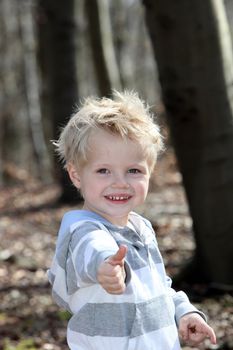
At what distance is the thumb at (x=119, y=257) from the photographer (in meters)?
2.51

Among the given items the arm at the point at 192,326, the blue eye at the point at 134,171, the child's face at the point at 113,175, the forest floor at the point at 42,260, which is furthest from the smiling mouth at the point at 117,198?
the forest floor at the point at 42,260

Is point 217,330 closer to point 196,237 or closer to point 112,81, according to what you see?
point 196,237

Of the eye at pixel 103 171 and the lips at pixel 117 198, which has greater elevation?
the eye at pixel 103 171

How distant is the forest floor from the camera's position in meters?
5.45

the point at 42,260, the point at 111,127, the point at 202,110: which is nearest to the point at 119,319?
the point at 111,127

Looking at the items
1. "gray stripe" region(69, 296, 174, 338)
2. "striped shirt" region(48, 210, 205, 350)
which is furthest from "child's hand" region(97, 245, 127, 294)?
"gray stripe" region(69, 296, 174, 338)

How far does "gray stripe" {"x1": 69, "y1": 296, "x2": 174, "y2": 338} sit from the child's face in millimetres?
355

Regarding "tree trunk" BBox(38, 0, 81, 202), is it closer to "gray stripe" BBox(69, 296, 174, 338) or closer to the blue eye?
the blue eye

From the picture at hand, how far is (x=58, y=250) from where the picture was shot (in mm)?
2996

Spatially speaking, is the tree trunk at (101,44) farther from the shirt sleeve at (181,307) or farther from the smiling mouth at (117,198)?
the smiling mouth at (117,198)

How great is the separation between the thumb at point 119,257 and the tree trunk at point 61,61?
8.85 meters

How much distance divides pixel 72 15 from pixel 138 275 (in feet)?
28.4

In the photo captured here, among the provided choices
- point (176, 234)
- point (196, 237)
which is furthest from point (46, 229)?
point (196, 237)

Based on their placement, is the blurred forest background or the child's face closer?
the child's face
